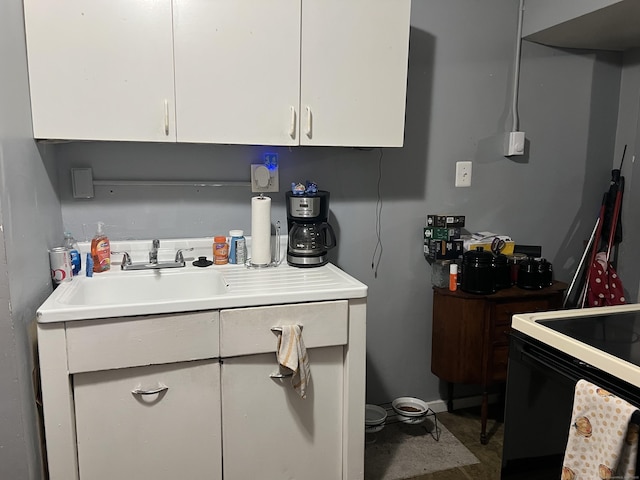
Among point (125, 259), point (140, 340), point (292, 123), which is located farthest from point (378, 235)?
point (140, 340)

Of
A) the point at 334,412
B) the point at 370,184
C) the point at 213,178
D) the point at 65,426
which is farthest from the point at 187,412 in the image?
the point at 370,184

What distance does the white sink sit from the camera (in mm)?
1741

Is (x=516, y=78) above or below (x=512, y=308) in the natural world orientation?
above

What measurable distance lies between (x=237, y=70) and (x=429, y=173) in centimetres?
108

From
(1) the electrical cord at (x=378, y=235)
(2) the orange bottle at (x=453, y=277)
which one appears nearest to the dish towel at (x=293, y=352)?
(1) the electrical cord at (x=378, y=235)

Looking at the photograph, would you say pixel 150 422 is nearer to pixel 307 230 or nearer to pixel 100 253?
pixel 100 253

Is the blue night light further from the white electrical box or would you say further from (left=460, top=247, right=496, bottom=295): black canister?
the white electrical box

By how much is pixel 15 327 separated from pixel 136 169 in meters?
0.80

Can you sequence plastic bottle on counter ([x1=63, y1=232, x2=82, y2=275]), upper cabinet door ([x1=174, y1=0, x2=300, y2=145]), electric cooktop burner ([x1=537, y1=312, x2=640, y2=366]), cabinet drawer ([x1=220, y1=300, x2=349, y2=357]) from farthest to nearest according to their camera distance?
Result: plastic bottle on counter ([x1=63, y1=232, x2=82, y2=275]), upper cabinet door ([x1=174, y1=0, x2=300, y2=145]), cabinet drawer ([x1=220, y1=300, x2=349, y2=357]), electric cooktop burner ([x1=537, y1=312, x2=640, y2=366])

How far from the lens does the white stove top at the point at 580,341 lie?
0.96m

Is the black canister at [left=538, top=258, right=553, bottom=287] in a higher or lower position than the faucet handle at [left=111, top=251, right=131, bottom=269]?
lower

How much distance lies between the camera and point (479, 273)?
7.07 feet

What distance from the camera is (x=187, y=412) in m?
1.54

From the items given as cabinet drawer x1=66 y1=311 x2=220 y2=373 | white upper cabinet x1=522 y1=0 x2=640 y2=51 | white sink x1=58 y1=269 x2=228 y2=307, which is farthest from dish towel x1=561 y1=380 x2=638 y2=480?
white upper cabinet x1=522 y1=0 x2=640 y2=51
